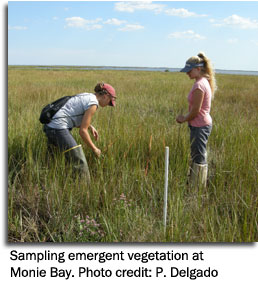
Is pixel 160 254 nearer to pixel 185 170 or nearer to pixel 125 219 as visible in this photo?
pixel 125 219

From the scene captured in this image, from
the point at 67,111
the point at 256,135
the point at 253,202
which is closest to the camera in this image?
the point at 253,202

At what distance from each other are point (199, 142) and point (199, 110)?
33 cm

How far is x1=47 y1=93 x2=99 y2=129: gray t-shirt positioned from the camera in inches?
110

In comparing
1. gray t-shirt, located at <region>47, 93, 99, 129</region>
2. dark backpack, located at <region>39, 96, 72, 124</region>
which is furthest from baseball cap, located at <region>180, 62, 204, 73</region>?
dark backpack, located at <region>39, 96, 72, 124</region>

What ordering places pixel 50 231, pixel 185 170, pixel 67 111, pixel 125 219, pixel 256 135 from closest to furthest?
pixel 125 219, pixel 50 231, pixel 67 111, pixel 185 170, pixel 256 135

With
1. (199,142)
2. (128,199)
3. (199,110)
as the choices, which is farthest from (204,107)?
(128,199)

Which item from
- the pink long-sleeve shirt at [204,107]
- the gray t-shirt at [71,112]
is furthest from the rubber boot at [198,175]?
the gray t-shirt at [71,112]

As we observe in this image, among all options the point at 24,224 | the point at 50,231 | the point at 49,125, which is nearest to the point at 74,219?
the point at 50,231

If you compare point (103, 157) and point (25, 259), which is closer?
point (25, 259)

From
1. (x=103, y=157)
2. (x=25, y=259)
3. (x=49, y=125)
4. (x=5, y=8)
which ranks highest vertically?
(x=5, y=8)

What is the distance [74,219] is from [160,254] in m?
0.83

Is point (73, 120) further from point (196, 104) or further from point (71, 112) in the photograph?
point (196, 104)

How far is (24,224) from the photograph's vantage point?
234 centimetres

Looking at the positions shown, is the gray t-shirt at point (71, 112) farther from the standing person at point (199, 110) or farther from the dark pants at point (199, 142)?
the dark pants at point (199, 142)
